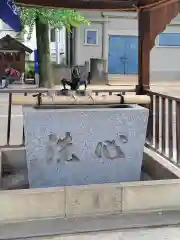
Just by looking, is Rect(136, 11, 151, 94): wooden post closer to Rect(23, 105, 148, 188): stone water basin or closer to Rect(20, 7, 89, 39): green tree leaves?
Rect(23, 105, 148, 188): stone water basin

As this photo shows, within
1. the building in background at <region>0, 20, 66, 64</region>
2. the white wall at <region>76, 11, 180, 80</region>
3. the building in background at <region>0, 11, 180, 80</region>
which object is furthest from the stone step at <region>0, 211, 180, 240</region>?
the building in background at <region>0, 20, 66, 64</region>

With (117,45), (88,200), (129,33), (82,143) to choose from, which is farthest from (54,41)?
(88,200)

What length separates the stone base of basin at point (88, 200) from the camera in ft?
11.8

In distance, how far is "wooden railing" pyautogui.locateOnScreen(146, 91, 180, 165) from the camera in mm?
5129

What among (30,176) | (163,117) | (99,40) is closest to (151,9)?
(163,117)

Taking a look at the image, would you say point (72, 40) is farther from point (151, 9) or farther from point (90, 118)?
point (90, 118)

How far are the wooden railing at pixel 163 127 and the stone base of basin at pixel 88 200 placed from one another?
1050 millimetres

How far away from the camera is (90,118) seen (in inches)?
163

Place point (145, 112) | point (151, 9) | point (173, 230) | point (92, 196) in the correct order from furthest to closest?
point (151, 9) → point (145, 112) → point (92, 196) → point (173, 230)

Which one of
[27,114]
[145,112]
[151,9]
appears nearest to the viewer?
[27,114]

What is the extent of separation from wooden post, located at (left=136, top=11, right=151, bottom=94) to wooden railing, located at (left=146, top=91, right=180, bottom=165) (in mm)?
324

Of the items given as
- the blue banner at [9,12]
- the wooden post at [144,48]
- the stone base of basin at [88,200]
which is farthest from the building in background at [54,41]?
the stone base of basin at [88,200]

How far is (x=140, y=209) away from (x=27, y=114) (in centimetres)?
143

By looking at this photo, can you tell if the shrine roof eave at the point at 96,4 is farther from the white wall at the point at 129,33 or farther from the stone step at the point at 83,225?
the white wall at the point at 129,33
